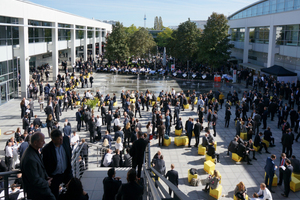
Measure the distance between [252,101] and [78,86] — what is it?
19.7 m

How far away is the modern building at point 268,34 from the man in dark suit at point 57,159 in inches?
1117

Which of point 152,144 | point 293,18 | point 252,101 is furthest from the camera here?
point 293,18

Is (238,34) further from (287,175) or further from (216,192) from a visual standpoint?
(216,192)

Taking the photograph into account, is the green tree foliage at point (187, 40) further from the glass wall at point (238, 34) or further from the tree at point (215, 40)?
the glass wall at point (238, 34)

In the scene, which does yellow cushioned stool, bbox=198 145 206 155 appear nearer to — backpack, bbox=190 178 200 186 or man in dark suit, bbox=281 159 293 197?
backpack, bbox=190 178 200 186

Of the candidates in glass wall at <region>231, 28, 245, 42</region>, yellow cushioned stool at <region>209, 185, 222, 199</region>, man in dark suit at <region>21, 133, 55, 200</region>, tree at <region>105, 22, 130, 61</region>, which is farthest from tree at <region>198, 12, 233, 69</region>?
man in dark suit at <region>21, 133, 55, 200</region>

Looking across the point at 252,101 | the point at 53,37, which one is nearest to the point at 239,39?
the point at 252,101

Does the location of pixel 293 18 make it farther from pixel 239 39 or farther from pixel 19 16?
pixel 19 16

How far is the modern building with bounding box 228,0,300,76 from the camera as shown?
28.8 m

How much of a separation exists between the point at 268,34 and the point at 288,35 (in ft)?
19.9

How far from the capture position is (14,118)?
18984mm

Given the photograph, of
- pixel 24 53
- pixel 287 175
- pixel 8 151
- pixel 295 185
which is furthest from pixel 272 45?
pixel 8 151

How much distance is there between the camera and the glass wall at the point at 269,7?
30156mm

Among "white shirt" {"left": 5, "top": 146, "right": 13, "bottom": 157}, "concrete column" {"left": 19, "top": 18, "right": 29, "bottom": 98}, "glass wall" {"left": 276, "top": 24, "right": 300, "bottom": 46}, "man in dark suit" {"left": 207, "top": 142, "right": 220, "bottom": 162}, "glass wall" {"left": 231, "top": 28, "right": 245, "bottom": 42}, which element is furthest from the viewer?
"glass wall" {"left": 231, "top": 28, "right": 245, "bottom": 42}
